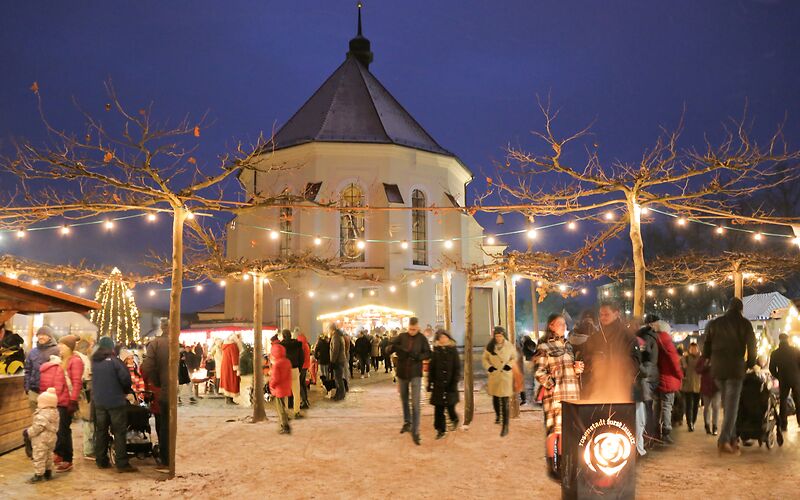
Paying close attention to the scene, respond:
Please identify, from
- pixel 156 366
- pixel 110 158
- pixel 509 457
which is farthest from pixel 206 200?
pixel 509 457

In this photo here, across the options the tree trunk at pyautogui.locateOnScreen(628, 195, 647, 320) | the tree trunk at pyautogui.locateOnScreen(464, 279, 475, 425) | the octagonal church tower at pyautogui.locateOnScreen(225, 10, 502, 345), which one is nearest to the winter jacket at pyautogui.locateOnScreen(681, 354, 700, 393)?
the tree trunk at pyautogui.locateOnScreen(628, 195, 647, 320)

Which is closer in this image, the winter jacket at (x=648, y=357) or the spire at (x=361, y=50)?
the winter jacket at (x=648, y=357)

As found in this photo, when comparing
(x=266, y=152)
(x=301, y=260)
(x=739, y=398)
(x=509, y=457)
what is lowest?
(x=509, y=457)

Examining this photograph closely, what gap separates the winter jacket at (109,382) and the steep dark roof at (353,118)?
84.1 ft

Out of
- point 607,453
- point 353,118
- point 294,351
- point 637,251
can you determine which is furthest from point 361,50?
point 607,453

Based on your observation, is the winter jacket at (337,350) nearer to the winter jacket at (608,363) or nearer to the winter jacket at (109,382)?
the winter jacket at (109,382)

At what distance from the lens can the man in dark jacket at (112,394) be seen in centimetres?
837

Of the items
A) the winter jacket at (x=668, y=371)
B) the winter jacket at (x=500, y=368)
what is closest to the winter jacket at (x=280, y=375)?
the winter jacket at (x=500, y=368)

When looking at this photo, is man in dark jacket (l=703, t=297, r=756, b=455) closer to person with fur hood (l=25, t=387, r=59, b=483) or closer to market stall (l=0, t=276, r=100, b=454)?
person with fur hood (l=25, t=387, r=59, b=483)

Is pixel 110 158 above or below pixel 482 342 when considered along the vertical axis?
above

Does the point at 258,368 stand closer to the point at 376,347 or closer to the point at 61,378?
the point at 61,378

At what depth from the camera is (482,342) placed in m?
37.2

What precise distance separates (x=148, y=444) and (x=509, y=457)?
493cm

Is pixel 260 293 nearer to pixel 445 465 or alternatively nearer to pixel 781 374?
pixel 445 465
